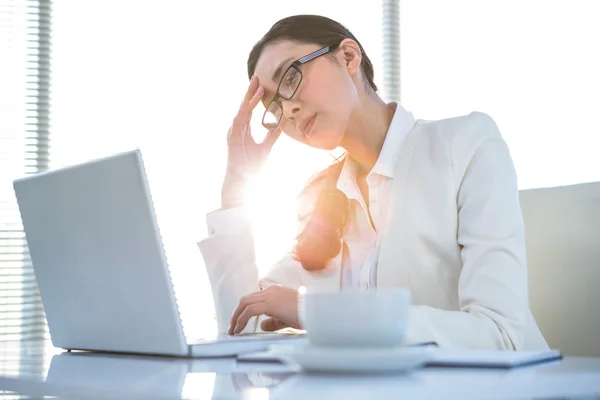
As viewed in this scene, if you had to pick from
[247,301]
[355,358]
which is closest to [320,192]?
[247,301]

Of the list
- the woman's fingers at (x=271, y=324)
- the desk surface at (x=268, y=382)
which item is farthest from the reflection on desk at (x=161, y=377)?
the woman's fingers at (x=271, y=324)

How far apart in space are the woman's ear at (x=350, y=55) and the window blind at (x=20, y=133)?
1.61 m

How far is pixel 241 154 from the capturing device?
2.09 meters

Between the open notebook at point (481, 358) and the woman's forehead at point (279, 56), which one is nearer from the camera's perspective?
the open notebook at point (481, 358)

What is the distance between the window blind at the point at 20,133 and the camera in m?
2.98

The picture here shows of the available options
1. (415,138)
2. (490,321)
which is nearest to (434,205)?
(415,138)

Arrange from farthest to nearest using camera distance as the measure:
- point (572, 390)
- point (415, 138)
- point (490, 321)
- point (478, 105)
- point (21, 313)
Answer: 1. point (478, 105)
2. point (21, 313)
3. point (415, 138)
4. point (490, 321)
5. point (572, 390)

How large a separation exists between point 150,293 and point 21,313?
228 centimetres

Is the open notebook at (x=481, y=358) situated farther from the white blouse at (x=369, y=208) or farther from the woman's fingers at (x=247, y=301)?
the white blouse at (x=369, y=208)

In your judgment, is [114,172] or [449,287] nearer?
[114,172]

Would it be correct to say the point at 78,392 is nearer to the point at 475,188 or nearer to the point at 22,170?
the point at 475,188

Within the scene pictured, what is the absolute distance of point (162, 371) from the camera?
0.85 m

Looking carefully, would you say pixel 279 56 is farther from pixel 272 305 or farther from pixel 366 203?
pixel 272 305

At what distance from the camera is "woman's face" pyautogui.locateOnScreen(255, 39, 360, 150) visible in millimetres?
1810
